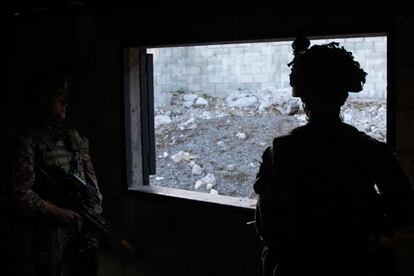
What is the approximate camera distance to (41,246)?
126 inches

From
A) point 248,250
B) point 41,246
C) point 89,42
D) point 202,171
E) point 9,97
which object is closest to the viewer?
point 41,246

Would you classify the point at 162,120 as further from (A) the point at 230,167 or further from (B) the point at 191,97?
(A) the point at 230,167

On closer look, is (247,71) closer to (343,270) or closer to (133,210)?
(133,210)

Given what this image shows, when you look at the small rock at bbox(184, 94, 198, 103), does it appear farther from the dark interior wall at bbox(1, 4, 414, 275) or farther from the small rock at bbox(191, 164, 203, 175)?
the dark interior wall at bbox(1, 4, 414, 275)

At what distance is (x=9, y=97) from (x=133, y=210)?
6.14ft

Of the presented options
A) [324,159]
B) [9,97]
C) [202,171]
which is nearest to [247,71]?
[202,171]

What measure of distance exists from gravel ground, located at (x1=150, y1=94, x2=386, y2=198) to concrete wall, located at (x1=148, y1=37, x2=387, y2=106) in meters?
0.44

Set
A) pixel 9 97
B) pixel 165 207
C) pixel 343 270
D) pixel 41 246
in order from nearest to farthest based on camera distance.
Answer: pixel 343 270
pixel 41 246
pixel 165 207
pixel 9 97

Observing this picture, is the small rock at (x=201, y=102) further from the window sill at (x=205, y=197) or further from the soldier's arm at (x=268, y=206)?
the soldier's arm at (x=268, y=206)

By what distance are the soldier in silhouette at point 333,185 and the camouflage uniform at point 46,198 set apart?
64.6 inches

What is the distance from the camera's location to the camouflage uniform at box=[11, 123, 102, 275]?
3.08m

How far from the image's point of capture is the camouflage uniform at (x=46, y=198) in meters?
3.08

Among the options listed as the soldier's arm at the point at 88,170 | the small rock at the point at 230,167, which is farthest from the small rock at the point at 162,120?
the soldier's arm at the point at 88,170

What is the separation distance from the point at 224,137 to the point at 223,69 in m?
1.94
